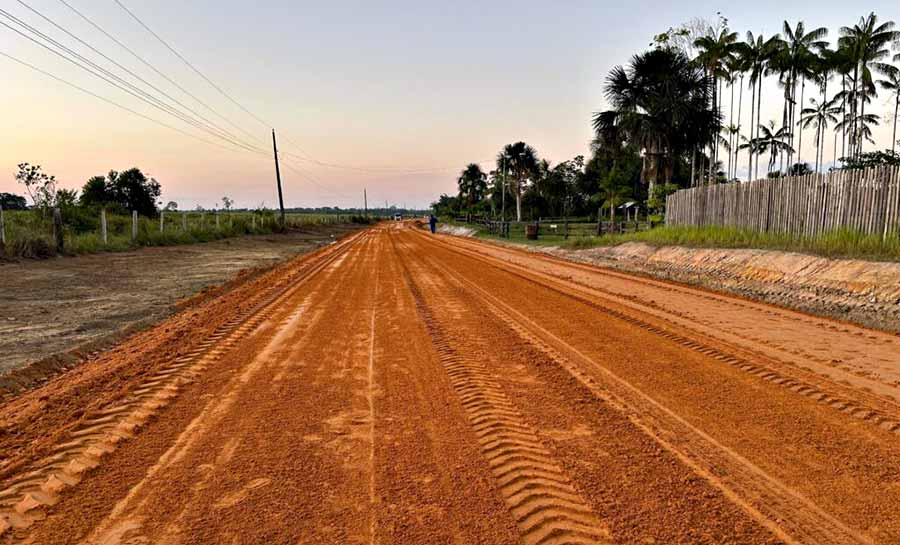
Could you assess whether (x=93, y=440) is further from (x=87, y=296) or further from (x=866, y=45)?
(x=866, y=45)

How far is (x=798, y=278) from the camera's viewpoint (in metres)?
9.85

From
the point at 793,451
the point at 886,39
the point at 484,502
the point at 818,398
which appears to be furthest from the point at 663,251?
the point at 886,39

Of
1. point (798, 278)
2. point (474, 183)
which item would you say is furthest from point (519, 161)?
point (798, 278)

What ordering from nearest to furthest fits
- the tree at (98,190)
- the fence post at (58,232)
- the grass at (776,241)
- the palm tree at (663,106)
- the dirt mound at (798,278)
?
the dirt mound at (798,278), the grass at (776,241), the fence post at (58,232), the palm tree at (663,106), the tree at (98,190)

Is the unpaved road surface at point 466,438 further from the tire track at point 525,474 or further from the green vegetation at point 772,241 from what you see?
the green vegetation at point 772,241

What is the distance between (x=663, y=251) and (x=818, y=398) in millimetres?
12653

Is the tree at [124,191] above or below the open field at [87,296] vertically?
above

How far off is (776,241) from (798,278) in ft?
11.2

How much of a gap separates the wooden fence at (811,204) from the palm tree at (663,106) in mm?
9654

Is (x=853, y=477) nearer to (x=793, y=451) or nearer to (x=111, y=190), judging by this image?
(x=793, y=451)

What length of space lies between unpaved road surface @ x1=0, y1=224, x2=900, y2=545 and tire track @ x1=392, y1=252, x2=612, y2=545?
0.01 meters

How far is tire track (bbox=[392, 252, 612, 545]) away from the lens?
7.97ft

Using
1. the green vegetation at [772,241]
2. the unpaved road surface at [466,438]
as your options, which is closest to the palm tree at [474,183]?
the green vegetation at [772,241]

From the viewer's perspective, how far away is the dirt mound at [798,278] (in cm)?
771
